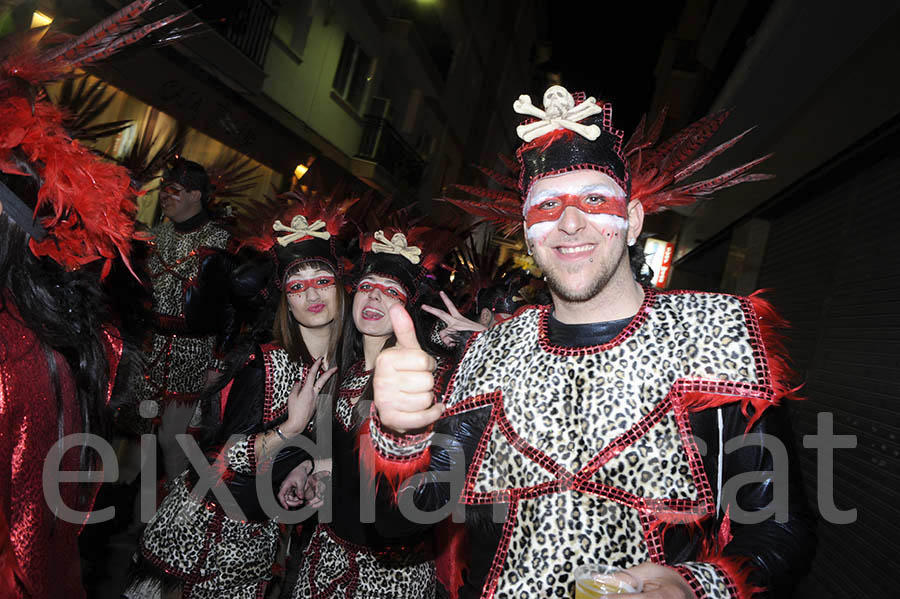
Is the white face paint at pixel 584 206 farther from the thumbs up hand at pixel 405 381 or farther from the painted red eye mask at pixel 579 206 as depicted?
the thumbs up hand at pixel 405 381

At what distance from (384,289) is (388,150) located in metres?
14.5

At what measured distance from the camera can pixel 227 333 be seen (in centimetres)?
543

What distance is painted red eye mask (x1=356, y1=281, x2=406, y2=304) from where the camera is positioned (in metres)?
3.40

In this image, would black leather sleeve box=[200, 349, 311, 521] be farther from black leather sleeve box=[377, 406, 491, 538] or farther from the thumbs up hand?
the thumbs up hand

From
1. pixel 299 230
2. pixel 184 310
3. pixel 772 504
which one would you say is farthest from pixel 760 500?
pixel 184 310

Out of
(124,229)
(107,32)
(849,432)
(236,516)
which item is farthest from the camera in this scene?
(849,432)

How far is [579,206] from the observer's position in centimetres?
188

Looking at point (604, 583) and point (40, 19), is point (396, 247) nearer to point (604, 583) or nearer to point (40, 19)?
point (604, 583)

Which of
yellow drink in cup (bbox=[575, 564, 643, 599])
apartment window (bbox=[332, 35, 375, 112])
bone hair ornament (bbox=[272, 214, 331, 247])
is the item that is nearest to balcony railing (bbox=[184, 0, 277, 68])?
apartment window (bbox=[332, 35, 375, 112])

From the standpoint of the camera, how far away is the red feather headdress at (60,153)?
69.0 inches

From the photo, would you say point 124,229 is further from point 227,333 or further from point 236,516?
point 227,333

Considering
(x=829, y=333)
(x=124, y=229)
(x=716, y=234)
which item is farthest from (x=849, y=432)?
(x=716, y=234)

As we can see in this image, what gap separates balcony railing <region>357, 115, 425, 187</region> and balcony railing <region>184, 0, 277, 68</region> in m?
5.43

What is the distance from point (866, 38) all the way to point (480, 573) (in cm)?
502
